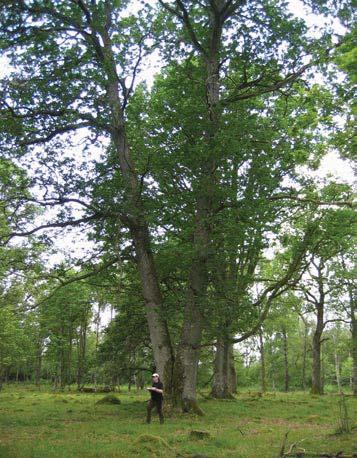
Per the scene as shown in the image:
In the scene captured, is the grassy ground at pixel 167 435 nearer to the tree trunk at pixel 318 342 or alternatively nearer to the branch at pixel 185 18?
the branch at pixel 185 18

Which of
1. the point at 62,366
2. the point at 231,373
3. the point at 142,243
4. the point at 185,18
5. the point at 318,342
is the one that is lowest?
the point at 62,366

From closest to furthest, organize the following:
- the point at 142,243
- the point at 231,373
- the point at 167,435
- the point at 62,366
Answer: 1. the point at 167,435
2. the point at 142,243
3. the point at 231,373
4. the point at 62,366

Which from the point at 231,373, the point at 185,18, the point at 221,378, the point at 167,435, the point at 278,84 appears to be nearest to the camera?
the point at 167,435

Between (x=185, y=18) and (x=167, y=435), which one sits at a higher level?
(x=185, y=18)

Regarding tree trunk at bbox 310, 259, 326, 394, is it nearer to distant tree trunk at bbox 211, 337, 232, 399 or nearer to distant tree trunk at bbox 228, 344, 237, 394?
distant tree trunk at bbox 228, 344, 237, 394

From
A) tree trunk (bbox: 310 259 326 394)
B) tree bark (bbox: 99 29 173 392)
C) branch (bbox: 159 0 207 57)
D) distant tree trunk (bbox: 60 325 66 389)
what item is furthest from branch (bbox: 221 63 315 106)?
distant tree trunk (bbox: 60 325 66 389)

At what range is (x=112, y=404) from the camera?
24.3 meters

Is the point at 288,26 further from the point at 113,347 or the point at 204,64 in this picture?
the point at 113,347

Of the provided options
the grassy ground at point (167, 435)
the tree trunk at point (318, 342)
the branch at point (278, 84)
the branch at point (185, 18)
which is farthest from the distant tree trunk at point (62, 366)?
the branch at point (185, 18)

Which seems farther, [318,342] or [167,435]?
[318,342]

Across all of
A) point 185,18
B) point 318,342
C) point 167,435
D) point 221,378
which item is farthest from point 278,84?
point 318,342

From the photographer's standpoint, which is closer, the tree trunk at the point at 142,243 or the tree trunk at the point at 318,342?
the tree trunk at the point at 142,243

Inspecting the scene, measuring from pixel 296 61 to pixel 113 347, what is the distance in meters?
14.8

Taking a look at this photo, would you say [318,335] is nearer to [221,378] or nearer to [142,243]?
[221,378]
